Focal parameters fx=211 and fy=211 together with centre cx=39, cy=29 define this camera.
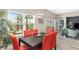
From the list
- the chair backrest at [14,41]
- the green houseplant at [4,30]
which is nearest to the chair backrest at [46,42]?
the chair backrest at [14,41]

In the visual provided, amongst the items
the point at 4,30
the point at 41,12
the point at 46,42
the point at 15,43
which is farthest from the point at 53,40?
the point at 4,30

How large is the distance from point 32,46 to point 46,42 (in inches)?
9.4

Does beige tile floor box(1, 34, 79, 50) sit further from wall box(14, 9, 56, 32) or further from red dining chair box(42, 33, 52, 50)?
wall box(14, 9, 56, 32)

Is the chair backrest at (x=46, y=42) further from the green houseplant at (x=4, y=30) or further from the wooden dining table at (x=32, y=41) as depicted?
the green houseplant at (x=4, y=30)

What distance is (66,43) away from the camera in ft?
11.4

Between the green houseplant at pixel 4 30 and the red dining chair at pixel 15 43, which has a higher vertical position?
the green houseplant at pixel 4 30

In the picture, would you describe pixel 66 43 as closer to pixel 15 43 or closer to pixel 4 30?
pixel 15 43

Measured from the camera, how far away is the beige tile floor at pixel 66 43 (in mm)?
3463

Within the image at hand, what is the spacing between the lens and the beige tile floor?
11.4 ft

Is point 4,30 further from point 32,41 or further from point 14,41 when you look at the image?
point 32,41

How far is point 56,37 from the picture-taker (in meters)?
3.48

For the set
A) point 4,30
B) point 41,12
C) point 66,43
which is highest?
point 41,12

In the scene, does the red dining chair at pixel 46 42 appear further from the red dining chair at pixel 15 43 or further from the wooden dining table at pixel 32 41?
the red dining chair at pixel 15 43

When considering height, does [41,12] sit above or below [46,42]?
above
